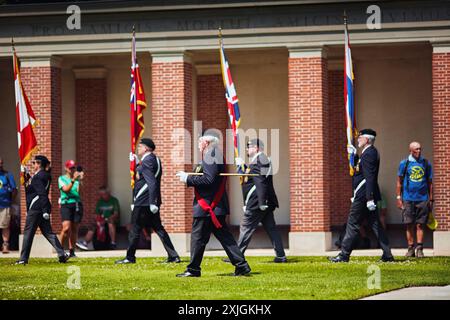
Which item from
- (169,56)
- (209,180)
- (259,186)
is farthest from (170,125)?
(209,180)

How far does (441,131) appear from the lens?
925 inches

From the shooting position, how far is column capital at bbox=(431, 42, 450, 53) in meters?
23.5

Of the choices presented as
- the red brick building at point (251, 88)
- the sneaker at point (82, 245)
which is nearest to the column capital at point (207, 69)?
the red brick building at point (251, 88)

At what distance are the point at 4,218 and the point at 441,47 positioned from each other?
10.2 metres

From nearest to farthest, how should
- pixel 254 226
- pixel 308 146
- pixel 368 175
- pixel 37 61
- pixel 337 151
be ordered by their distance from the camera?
pixel 368 175 < pixel 254 226 < pixel 308 146 < pixel 37 61 < pixel 337 151

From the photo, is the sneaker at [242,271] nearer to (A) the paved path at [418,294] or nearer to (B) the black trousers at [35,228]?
(A) the paved path at [418,294]

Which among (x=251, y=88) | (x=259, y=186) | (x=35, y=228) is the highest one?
(x=251, y=88)

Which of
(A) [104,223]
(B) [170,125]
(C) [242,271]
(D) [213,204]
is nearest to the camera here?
(D) [213,204]

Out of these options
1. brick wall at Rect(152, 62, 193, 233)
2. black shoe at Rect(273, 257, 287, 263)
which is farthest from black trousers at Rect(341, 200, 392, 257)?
brick wall at Rect(152, 62, 193, 233)

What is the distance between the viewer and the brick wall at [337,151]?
26.5m

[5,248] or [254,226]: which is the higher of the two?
[254,226]

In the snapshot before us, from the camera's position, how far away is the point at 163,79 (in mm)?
24734

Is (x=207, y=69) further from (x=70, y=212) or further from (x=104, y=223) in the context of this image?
(x=70, y=212)

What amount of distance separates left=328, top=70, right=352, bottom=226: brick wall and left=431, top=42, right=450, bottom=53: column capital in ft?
11.2
